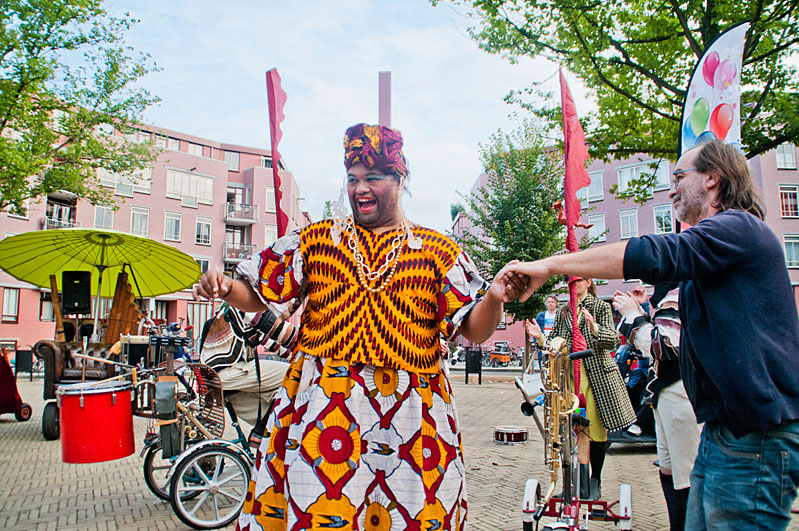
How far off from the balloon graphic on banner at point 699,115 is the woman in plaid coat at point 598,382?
1.54m

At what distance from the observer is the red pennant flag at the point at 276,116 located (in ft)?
13.7

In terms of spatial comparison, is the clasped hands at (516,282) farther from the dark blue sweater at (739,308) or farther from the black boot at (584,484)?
the black boot at (584,484)

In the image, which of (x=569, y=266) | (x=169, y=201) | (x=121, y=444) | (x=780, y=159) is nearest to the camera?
(x=569, y=266)

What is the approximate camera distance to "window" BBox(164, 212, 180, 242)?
4050 centimetres

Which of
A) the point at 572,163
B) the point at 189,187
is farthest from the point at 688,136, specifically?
the point at 189,187

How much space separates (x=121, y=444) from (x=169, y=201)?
39.0 metres

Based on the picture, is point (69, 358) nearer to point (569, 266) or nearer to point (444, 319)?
point (444, 319)

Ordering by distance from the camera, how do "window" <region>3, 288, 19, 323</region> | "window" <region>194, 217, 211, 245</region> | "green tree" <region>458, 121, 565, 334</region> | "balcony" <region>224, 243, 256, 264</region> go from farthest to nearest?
"balcony" <region>224, 243, 256, 264</region>
"window" <region>194, 217, 211, 245</region>
"window" <region>3, 288, 19, 323</region>
"green tree" <region>458, 121, 565, 334</region>

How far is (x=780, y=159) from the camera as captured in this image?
103ft

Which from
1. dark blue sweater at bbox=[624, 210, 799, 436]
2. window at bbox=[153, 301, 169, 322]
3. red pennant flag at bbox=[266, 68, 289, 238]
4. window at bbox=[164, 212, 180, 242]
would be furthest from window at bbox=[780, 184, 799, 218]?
window at bbox=[153, 301, 169, 322]

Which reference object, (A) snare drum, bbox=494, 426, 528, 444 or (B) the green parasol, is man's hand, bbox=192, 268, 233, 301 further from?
(A) snare drum, bbox=494, 426, 528, 444

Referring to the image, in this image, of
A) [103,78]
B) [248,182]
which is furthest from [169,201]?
[103,78]

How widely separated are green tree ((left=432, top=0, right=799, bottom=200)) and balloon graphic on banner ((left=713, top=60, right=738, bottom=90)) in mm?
4915

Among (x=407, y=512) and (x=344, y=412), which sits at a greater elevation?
(x=344, y=412)
